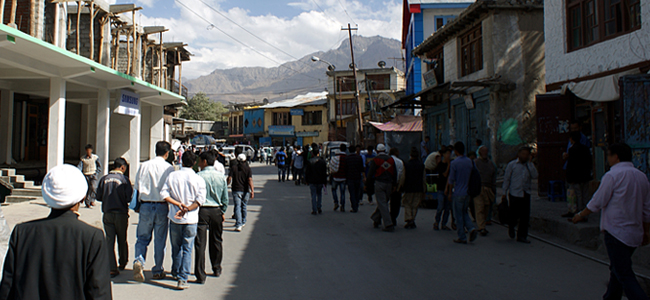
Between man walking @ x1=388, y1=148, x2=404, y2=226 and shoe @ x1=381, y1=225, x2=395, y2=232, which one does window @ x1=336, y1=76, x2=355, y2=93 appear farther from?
shoe @ x1=381, y1=225, x2=395, y2=232

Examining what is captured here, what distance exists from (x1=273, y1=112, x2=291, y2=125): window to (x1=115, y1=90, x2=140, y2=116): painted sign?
37.9 metres

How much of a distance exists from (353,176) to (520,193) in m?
4.58

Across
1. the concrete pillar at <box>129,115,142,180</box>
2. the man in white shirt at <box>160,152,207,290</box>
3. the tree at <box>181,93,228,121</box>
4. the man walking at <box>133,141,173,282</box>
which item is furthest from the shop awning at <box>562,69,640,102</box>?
the tree at <box>181,93,228,121</box>

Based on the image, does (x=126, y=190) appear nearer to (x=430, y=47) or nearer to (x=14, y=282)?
(x=14, y=282)

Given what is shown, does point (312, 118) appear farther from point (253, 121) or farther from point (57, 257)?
point (57, 257)

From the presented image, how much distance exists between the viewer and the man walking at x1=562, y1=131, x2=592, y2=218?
814 centimetres

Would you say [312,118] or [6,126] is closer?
[6,126]

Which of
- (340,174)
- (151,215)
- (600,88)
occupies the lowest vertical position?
(151,215)

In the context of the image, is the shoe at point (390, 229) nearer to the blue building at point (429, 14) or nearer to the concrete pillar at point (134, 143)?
the concrete pillar at point (134, 143)

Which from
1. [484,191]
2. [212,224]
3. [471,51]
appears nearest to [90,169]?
[212,224]

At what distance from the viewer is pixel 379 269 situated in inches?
233

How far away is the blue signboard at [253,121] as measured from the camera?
56406mm

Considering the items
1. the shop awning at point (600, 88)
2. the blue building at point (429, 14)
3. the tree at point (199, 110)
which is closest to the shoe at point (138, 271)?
the shop awning at point (600, 88)

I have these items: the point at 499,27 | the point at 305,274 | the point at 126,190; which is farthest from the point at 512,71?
the point at 126,190
